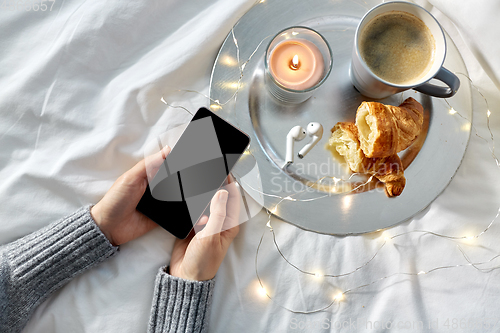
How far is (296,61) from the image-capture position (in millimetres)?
661

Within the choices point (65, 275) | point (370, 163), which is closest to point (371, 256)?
point (370, 163)

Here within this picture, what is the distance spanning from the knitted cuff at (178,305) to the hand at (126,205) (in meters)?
0.11

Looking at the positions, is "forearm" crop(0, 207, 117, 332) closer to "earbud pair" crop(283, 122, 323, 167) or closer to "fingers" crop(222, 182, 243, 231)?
"fingers" crop(222, 182, 243, 231)

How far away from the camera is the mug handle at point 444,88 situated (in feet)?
2.00

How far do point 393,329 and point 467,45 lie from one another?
0.60 meters

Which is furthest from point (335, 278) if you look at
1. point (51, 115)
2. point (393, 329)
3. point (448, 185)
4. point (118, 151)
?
point (51, 115)

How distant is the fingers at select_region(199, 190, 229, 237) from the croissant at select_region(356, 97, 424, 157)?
0.28m

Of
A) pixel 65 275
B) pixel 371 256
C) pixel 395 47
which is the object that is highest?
pixel 395 47

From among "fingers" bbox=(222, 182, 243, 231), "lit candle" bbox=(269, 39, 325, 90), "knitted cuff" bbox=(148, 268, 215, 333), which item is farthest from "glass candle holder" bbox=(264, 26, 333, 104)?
"knitted cuff" bbox=(148, 268, 215, 333)

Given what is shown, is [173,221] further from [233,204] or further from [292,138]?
[292,138]

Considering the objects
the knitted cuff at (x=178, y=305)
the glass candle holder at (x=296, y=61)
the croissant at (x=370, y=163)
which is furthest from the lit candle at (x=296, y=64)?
the knitted cuff at (x=178, y=305)

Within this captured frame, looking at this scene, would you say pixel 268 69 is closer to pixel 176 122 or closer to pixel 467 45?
pixel 176 122

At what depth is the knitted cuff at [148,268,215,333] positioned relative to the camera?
694 millimetres

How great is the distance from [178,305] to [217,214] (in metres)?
0.20
